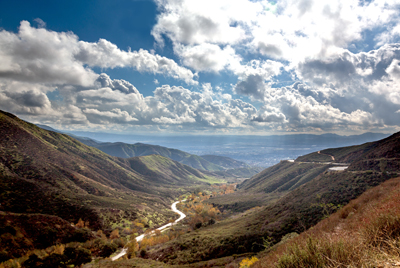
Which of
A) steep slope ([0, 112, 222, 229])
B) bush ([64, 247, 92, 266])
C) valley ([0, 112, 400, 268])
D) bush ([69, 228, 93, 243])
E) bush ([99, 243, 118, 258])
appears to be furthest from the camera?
steep slope ([0, 112, 222, 229])

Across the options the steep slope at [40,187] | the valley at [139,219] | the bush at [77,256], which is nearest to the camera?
the valley at [139,219]

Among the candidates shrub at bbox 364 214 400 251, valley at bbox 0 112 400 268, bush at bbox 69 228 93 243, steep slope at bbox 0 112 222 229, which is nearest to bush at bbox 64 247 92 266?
valley at bbox 0 112 400 268

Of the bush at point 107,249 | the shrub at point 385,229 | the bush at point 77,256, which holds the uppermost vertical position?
the shrub at point 385,229

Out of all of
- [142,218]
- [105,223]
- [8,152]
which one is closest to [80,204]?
[105,223]

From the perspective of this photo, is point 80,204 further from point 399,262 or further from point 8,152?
point 399,262

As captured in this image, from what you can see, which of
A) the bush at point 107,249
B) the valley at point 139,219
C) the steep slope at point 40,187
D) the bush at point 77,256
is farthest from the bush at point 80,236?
the bush at point 77,256

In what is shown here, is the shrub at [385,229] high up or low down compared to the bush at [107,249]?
up

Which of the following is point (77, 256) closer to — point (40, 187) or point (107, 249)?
point (107, 249)

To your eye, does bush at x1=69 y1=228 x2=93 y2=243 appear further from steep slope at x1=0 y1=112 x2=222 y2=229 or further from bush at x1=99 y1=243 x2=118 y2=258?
steep slope at x1=0 y1=112 x2=222 y2=229

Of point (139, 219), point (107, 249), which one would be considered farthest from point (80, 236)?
point (139, 219)

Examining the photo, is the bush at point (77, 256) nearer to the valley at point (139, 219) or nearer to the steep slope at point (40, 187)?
the valley at point (139, 219)

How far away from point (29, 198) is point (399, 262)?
142 m

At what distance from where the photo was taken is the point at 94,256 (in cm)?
6281

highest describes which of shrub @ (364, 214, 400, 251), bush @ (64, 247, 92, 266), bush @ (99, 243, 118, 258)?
shrub @ (364, 214, 400, 251)
